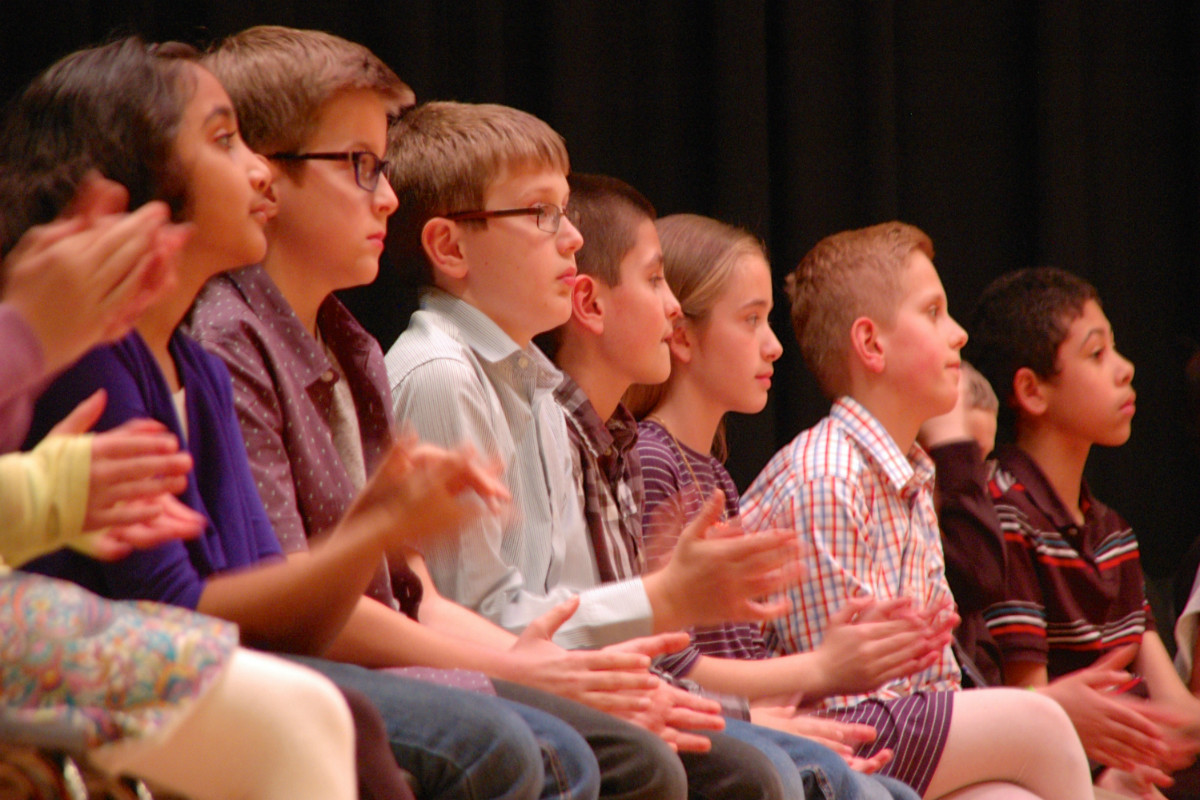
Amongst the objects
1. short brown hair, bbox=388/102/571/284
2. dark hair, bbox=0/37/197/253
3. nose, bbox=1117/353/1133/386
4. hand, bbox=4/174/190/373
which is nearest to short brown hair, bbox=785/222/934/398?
nose, bbox=1117/353/1133/386

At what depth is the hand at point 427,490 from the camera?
1.22m

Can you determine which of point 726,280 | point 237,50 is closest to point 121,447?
point 237,50

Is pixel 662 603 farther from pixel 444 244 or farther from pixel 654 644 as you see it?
pixel 444 244

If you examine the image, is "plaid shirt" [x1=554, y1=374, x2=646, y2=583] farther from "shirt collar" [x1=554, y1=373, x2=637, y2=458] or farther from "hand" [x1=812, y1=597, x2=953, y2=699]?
"hand" [x1=812, y1=597, x2=953, y2=699]

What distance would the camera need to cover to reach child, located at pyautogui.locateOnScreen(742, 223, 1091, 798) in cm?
228

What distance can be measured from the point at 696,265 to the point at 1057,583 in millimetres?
1023

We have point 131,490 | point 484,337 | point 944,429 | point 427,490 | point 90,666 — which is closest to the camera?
point 90,666

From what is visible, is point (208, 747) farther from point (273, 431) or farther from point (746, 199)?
point (746, 199)

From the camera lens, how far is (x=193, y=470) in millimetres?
1399

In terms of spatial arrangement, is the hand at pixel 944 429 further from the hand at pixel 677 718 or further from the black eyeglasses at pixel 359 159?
the black eyeglasses at pixel 359 159

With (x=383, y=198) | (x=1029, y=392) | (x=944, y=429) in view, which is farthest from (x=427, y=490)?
(x=1029, y=392)

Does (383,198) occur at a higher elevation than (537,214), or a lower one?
higher

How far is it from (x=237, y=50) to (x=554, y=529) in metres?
0.81

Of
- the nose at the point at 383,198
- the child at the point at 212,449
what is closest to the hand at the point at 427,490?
the child at the point at 212,449
